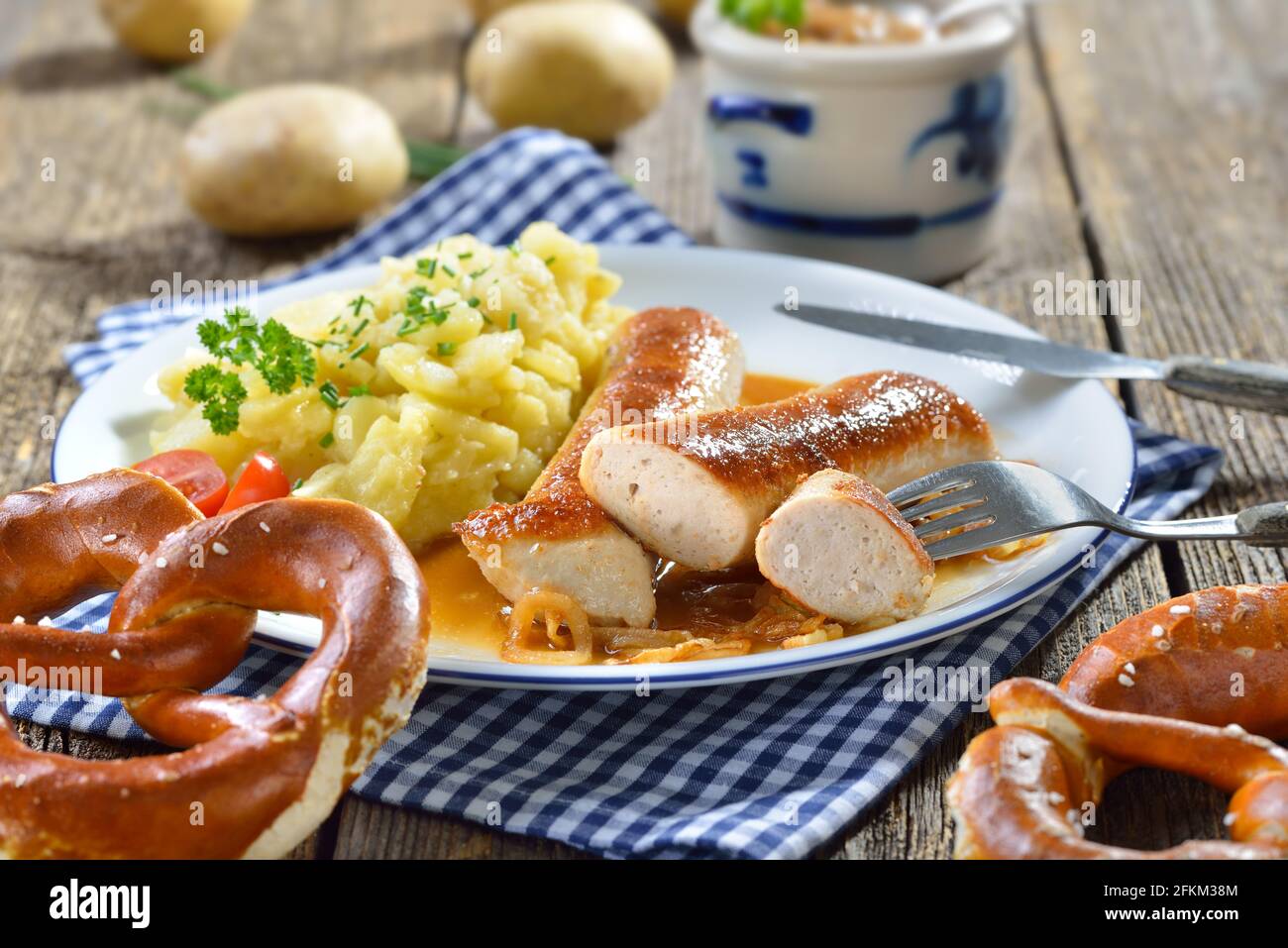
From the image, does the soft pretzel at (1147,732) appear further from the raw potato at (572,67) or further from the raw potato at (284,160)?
the raw potato at (572,67)

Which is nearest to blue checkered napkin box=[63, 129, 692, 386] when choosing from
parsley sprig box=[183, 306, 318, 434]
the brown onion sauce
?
parsley sprig box=[183, 306, 318, 434]

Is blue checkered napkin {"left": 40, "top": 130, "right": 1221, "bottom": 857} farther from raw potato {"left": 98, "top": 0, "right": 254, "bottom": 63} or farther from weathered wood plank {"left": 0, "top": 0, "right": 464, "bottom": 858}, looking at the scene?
raw potato {"left": 98, "top": 0, "right": 254, "bottom": 63}

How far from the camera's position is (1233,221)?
5859 mm

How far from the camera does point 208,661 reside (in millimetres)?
2592

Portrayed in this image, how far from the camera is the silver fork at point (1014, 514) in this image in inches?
122

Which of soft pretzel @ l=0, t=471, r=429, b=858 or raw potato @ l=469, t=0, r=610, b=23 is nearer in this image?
soft pretzel @ l=0, t=471, r=429, b=858

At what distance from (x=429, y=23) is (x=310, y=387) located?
4895 millimetres

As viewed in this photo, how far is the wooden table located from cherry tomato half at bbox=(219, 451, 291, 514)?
2.49 feet

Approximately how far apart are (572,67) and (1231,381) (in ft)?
10.9

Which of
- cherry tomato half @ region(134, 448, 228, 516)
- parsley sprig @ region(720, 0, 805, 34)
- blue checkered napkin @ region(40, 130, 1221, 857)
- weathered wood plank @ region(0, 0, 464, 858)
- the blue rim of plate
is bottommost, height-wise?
weathered wood plank @ region(0, 0, 464, 858)

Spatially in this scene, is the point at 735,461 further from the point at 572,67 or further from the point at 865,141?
the point at 572,67

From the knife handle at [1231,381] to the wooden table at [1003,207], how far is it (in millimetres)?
240

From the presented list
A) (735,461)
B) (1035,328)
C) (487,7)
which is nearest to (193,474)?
(735,461)

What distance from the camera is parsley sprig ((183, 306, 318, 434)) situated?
144 inches
